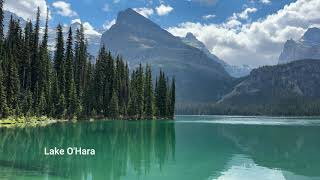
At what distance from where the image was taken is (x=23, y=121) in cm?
9619

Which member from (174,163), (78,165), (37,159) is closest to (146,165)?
(174,163)

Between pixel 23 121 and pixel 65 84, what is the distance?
35168 millimetres

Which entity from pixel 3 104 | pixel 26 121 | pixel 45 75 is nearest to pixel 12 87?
pixel 26 121

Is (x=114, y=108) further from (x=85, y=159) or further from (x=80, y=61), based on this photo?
(x=85, y=159)

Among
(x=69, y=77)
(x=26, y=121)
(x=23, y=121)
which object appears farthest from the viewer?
(x=69, y=77)

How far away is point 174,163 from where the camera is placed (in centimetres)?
4109

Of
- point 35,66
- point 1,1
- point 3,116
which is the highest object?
point 1,1

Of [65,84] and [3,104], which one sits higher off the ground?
[65,84]

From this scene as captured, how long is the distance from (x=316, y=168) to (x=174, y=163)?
13413 mm

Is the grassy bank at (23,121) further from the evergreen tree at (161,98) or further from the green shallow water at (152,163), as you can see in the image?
the evergreen tree at (161,98)

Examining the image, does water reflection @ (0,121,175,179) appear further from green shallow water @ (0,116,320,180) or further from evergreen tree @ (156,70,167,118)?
Result: evergreen tree @ (156,70,167,118)

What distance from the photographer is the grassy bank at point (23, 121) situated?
86.9 metres

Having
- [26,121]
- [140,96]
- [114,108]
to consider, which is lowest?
[26,121]

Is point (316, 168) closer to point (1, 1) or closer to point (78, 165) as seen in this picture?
point (78, 165)
